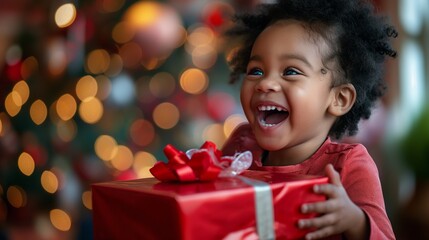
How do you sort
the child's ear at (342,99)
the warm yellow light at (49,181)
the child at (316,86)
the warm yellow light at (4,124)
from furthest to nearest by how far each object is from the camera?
the warm yellow light at (4,124), the warm yellow light at (49,181), the child's ear at (342,99), the child at (316,86)

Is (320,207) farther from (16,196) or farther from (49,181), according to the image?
(16,196)

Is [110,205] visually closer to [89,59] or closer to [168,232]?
[168,232]

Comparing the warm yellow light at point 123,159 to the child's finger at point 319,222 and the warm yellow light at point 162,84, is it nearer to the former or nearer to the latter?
the warm yellow light at point 162,84

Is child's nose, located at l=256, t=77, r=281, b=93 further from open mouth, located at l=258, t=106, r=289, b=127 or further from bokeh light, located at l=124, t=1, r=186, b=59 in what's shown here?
bokeh light, located at l=124, t=1, r=186, b=59

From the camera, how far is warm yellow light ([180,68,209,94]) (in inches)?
83.0

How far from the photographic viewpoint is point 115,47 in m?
2.09

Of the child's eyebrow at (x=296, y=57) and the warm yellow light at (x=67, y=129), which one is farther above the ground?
the child's eyebrow at (x=296, y=57)

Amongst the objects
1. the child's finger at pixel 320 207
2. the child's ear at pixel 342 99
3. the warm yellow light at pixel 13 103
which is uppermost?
the warm yellow light at pixel 13 103

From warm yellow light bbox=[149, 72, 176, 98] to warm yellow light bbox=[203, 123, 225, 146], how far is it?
0.65 feet

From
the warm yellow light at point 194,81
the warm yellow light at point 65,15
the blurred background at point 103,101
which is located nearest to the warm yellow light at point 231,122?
the blurred background at point 103,101

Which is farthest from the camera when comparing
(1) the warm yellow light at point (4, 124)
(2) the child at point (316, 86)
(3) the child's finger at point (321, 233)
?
(1) the warm yellow light at point (4, 124)

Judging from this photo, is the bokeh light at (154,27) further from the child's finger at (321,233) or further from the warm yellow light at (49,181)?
the child's finger at (321,233)

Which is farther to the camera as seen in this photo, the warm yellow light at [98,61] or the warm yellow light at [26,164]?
the warm yellow light at [26,164]

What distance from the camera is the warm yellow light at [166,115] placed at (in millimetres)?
2080
